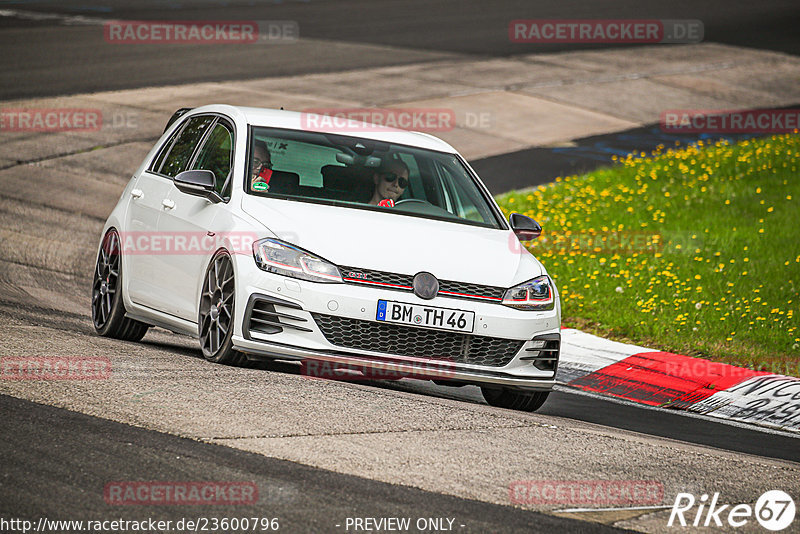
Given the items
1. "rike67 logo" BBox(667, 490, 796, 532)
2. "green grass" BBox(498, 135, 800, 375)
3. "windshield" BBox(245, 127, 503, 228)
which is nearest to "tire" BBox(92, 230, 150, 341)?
"windshield" BBox(245, 127, 503, 228)

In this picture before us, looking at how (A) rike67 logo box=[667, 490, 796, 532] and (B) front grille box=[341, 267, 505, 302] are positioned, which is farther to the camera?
(B) front grille box=[341, 267, 505, 302]

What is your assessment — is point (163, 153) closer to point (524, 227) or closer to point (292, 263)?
point (292, 263)

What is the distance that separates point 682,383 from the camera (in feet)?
30.9

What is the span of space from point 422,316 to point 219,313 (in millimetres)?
1282

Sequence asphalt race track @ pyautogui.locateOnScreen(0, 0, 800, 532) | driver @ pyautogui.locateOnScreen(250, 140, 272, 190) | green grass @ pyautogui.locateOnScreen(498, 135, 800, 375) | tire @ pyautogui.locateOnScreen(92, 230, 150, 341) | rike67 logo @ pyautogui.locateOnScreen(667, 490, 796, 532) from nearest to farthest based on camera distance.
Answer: asphalt race track @ pyautogui.locateOnScreen(0, 0, 800, 532), rike67 logo @ pyautogui.locateOnScreen(667, 490, 796, 532), driver @ pyautogui.locateOnScreen(250, 140, 272, 190), tire @ pyautogui.locateOnScreen(92, 230, 150, 341), green grass @ pyautogui.locateOnScreen(498, 135, 800, 375)

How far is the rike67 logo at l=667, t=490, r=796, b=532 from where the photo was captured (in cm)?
528

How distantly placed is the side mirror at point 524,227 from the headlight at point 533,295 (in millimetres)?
635

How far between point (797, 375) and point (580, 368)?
1.70 metres

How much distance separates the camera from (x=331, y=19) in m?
33.1

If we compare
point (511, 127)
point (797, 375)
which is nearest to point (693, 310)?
point (797, 375)

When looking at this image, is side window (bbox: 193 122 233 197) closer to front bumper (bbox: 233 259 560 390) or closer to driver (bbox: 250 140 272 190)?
driver (bbox: 250 140 272 190)

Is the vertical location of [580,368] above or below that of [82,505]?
below

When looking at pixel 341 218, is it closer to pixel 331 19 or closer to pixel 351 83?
pixel 351 83

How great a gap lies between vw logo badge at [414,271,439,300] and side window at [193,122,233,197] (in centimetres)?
165
